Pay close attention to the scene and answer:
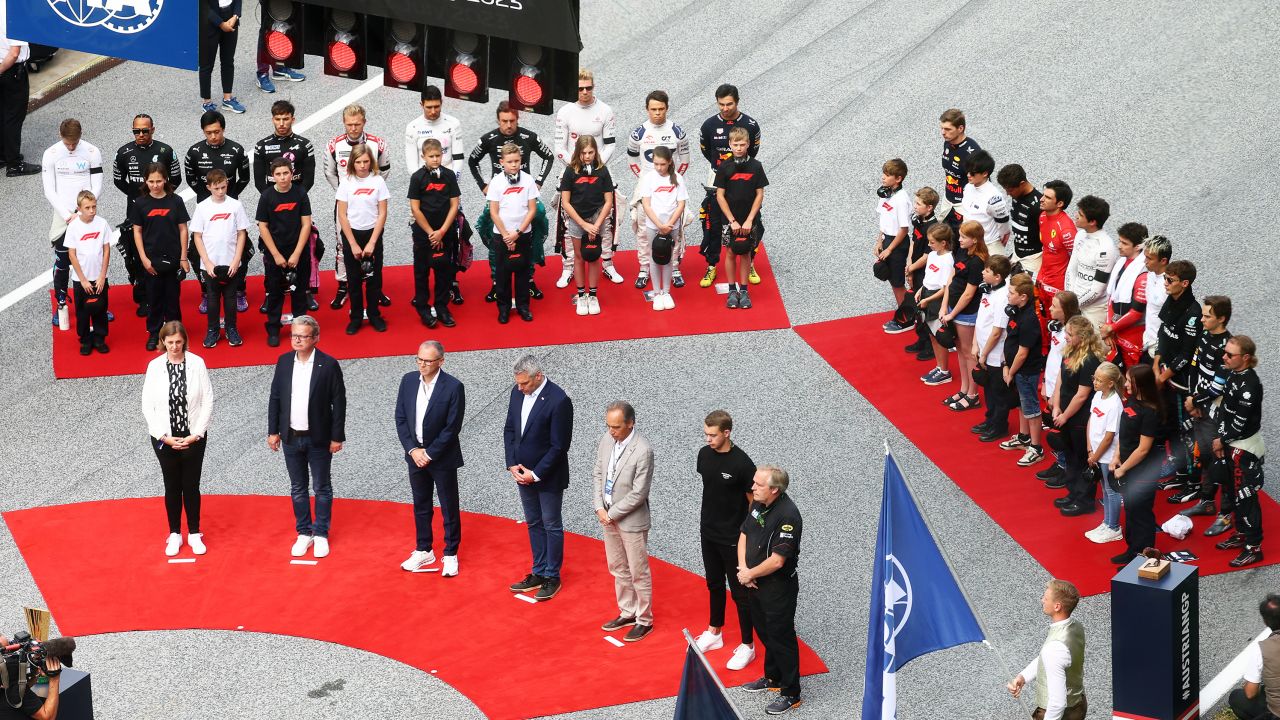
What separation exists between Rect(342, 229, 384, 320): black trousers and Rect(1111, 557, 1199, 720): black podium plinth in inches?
295

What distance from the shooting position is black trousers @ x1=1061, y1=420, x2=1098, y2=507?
11.6 meters

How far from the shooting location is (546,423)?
11086 millimetres

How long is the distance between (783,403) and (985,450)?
1.71 metres

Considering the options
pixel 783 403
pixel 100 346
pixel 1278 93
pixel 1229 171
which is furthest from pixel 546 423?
pixel 1278 93

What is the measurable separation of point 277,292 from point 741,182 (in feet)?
13.7

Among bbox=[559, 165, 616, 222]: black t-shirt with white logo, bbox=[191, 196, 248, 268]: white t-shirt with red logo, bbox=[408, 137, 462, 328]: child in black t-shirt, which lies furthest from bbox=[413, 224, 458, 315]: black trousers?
bbox=[191, 196, 248, 268]: white t-shirt with red logo

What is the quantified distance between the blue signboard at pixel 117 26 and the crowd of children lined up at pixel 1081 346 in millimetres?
5973

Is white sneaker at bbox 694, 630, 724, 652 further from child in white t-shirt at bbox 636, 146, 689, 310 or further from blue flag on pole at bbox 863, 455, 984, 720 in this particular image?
child in white t-shirt at bbox 636, 146, 689, 310

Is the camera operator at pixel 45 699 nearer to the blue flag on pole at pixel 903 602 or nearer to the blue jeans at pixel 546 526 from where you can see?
the blue jeans at pixel 546 526

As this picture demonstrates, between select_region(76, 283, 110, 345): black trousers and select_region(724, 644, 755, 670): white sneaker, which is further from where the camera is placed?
select_region(76, 283, 110, 345): black trousers

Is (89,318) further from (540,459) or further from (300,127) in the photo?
(540,459)

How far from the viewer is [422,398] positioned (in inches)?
449

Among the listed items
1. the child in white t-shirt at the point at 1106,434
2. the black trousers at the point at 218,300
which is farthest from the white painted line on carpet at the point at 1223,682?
the black trousers at the point at 218,300

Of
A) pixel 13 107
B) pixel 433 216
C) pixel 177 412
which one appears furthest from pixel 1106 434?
pixel 13 107
